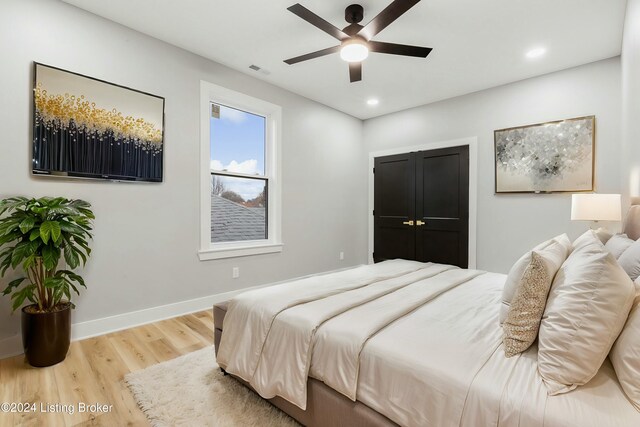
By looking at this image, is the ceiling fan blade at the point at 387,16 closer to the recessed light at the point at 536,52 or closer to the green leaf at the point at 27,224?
the recessed light at the point at 536,52

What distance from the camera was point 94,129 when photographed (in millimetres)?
2674

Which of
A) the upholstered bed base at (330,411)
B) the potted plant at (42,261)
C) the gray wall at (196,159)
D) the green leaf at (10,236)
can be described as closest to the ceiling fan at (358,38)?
the gray wall at (196,159)

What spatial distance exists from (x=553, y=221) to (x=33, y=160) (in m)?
5.29

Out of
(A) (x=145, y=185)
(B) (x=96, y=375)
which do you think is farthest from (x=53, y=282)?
(A) (x=145, y=185)

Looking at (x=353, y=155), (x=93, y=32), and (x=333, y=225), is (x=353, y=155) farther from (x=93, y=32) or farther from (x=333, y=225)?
(x=93, y=32)

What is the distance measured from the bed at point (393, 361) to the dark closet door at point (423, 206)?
2.38 m

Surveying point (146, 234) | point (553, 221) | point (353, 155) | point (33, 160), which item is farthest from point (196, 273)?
point (553, 221)

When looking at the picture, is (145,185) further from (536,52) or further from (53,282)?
(536,52)

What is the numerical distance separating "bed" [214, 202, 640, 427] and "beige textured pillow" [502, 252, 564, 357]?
0.05 m

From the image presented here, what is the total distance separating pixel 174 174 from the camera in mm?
3252

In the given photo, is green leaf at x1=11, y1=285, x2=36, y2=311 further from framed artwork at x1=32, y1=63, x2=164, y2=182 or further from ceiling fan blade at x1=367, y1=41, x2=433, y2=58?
ceiling fan blade at x1=367, y1=41, x2=433, y2=58

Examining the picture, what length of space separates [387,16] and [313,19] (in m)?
0.53

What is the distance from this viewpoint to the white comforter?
992 mm

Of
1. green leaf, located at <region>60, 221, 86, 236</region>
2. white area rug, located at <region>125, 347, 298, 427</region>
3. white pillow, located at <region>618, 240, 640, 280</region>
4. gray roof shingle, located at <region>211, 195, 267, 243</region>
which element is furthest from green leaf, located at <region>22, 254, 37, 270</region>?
white pillow, located at <region>618, 240, 640, 280</region>
